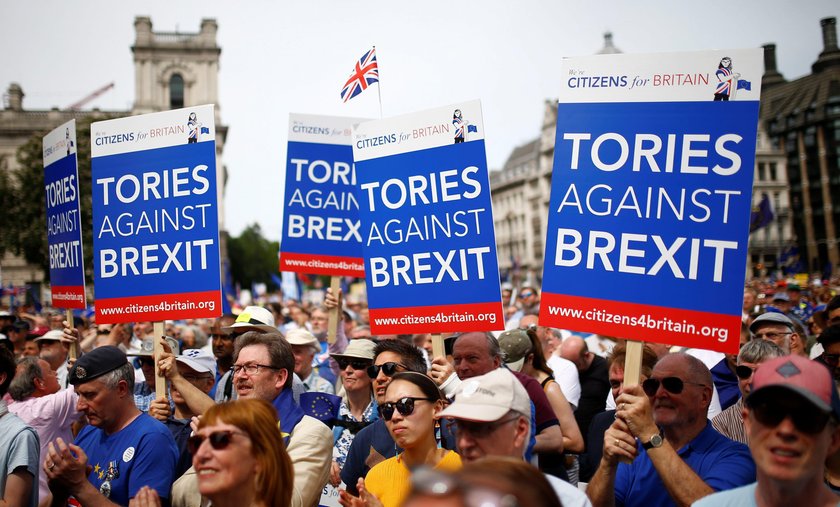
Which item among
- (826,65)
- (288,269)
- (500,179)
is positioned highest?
(826,65)

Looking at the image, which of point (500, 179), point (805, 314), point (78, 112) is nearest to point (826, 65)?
point (500, 179)

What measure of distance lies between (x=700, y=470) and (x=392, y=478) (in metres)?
1.44

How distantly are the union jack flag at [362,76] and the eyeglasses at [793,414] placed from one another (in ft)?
17.4

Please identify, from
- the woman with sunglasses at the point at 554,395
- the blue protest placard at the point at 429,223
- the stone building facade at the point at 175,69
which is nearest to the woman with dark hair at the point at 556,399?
the woman with sunglasses at the point at 554,395

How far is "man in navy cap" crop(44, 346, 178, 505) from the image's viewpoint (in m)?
3.74

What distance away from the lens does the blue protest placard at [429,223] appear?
17.3 feet

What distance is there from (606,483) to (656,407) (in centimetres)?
63

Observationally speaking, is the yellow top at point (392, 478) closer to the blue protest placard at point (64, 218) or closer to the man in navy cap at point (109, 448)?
the man in navy cap at point (109, 448)

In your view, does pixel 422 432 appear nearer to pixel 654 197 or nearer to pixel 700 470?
pixel 700 470

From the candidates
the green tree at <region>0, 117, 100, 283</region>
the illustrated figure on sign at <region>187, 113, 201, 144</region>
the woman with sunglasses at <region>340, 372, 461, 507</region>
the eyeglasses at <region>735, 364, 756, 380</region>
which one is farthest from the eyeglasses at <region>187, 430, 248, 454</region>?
the green tree at <region>0, 117, 100, 283</region>

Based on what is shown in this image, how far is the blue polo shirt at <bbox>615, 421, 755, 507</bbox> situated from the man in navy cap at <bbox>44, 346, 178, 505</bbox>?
2.25m

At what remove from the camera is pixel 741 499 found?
2756mm

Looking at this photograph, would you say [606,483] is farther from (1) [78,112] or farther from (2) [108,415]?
(1) [78,112]

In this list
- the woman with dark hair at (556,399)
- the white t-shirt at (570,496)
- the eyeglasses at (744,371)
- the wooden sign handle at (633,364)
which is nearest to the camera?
the white t-shirt at (570,496)
